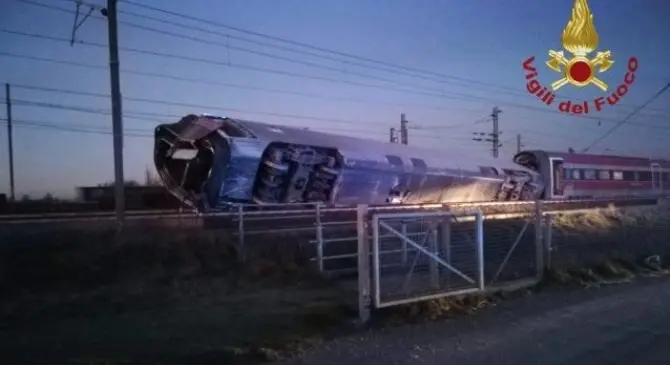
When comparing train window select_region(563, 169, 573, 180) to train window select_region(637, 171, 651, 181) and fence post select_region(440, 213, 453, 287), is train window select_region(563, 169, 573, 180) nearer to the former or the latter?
train window select_region(637, 171, 651, 181)

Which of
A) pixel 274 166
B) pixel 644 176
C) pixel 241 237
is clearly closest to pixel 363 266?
pixel 241 237

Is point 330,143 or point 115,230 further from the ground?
point 330,143

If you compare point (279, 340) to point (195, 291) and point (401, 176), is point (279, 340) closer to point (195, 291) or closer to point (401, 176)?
point (195, 291)

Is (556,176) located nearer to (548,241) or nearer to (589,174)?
(589,174)

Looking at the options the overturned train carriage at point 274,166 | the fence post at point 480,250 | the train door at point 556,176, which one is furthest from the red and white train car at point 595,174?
the fence post at point 480,250

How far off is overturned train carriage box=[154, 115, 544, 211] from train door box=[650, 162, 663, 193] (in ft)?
91.9

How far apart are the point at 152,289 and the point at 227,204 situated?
23.7ft

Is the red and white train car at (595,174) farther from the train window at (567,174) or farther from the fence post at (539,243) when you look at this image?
the fence post at (539,243)

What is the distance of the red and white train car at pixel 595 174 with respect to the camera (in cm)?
3644

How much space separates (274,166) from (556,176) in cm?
2265

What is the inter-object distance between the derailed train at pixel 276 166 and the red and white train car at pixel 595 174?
14.8 metres

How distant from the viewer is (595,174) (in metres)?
40.0

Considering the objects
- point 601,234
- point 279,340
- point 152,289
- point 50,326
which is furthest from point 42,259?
point 601,234

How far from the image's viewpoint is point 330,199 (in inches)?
775
